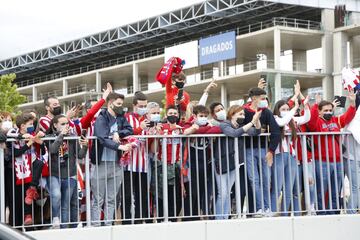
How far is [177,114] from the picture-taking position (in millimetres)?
8789

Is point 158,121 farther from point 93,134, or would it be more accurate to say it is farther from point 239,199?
point 239,199

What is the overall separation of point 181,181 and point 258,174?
1.01 m

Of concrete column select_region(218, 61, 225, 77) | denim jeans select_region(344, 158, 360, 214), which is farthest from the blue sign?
denim jeans select_region(344, 158, 360, 214)

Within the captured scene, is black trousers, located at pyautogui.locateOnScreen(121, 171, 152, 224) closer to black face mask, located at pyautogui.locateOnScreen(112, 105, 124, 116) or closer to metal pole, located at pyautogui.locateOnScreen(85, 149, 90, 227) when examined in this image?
metal pole, located at pyautogui.locateOnScreen(85, 149, 90, 227)

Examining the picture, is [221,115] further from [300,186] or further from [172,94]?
[300,186]

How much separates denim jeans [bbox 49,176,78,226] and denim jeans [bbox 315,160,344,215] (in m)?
3.19

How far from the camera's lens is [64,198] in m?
7.91

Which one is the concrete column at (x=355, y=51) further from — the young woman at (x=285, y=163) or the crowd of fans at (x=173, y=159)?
the young woman at (x=285, y=163)

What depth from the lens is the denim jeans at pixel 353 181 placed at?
8.85 metres

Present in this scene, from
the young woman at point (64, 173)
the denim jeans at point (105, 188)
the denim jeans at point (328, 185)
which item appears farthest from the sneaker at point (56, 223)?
the denim jeans at point (328, 185)

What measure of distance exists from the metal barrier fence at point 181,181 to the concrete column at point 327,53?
3790 cm

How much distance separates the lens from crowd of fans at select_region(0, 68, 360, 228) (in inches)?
307

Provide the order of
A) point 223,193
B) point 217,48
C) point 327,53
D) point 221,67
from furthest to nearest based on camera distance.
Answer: point 221,67 < point 217,48 < point 327,53 < point 223,193

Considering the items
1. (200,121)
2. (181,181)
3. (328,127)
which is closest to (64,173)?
(181,181)
